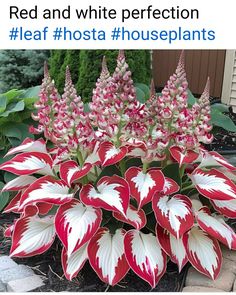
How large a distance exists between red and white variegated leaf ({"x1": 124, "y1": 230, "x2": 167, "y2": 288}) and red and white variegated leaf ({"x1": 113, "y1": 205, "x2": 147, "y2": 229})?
68mm

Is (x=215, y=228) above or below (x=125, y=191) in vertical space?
below

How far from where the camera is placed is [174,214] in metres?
1.74

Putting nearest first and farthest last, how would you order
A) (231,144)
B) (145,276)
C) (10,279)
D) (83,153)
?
(145,276) → (10,279) → (83,153) → (231,144)

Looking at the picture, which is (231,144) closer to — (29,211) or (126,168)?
(126,168)

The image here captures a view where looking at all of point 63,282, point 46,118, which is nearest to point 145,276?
point 63,282

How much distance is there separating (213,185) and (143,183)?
31 centimetres

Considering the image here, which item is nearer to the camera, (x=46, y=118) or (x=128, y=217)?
(x=128, y=217)

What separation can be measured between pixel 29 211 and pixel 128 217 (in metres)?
0.43

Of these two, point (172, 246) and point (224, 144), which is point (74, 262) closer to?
point (172, 246)

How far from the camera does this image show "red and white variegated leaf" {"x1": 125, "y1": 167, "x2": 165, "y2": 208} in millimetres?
1717

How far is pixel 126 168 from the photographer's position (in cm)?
202

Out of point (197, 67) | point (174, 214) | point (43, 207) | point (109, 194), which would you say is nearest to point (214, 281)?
point (174, 214)

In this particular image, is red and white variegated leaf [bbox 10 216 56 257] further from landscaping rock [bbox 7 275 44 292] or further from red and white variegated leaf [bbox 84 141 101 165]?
red and white variegated leaf [bbox 84 141 101 165]

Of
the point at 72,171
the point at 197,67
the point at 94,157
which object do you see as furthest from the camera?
the point at 197,67
